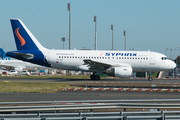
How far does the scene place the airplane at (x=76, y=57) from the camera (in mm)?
34156

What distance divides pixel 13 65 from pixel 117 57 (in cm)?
4906

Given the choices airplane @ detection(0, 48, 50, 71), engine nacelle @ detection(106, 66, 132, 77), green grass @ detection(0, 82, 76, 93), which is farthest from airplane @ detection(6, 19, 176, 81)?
airplane @ detection(0, 48, 50, 71)

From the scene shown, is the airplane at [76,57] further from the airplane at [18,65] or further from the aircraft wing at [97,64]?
the airplane at [18,65]

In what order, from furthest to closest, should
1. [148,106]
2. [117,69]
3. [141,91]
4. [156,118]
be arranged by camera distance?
[117,69] → [141,91] → [148,106] → [156,118]

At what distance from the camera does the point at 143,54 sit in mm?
35406

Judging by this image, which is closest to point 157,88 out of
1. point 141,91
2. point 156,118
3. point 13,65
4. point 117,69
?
point 141,91

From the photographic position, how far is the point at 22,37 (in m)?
34.6

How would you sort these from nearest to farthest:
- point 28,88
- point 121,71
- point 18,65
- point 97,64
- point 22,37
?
1. point 28,88
2. point 121,71
3. point 97,64
4. point 22,37
5. point 18,65

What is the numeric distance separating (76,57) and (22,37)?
306 inches

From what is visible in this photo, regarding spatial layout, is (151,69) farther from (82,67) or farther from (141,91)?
(141,91)

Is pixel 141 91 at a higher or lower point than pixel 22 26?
lower

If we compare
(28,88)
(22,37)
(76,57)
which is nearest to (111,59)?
(76,57)

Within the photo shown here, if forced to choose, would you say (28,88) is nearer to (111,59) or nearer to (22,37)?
(22,37)

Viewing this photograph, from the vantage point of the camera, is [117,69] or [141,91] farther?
[117,69]
